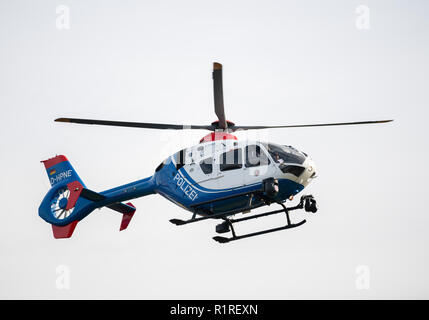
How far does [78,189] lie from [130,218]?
169cm

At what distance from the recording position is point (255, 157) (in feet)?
42.9

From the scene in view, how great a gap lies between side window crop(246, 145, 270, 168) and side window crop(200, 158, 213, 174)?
948mm

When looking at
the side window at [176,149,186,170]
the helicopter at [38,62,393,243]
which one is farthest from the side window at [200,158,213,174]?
the side window at [176,149,186,170]

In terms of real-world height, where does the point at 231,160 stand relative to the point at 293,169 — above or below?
above

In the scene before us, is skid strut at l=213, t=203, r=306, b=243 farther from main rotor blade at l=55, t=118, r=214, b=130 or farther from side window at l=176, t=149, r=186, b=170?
main rotor blade at l=55, t=118, r=214, b=130

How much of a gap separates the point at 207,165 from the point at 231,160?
2.16 feet

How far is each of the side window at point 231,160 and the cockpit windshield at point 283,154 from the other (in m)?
0.64

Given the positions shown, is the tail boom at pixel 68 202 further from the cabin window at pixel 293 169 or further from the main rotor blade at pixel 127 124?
the cabin window at pixel 293 169

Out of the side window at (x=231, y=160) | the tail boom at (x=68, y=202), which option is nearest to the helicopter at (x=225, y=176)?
the side window at (x=231, y=160)

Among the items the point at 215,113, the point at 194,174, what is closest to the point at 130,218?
the point at 194,174

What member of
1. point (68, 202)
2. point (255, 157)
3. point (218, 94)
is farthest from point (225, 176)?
point (68, 202)

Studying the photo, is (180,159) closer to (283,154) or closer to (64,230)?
(283,154)

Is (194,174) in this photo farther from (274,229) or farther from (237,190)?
(274,229)
